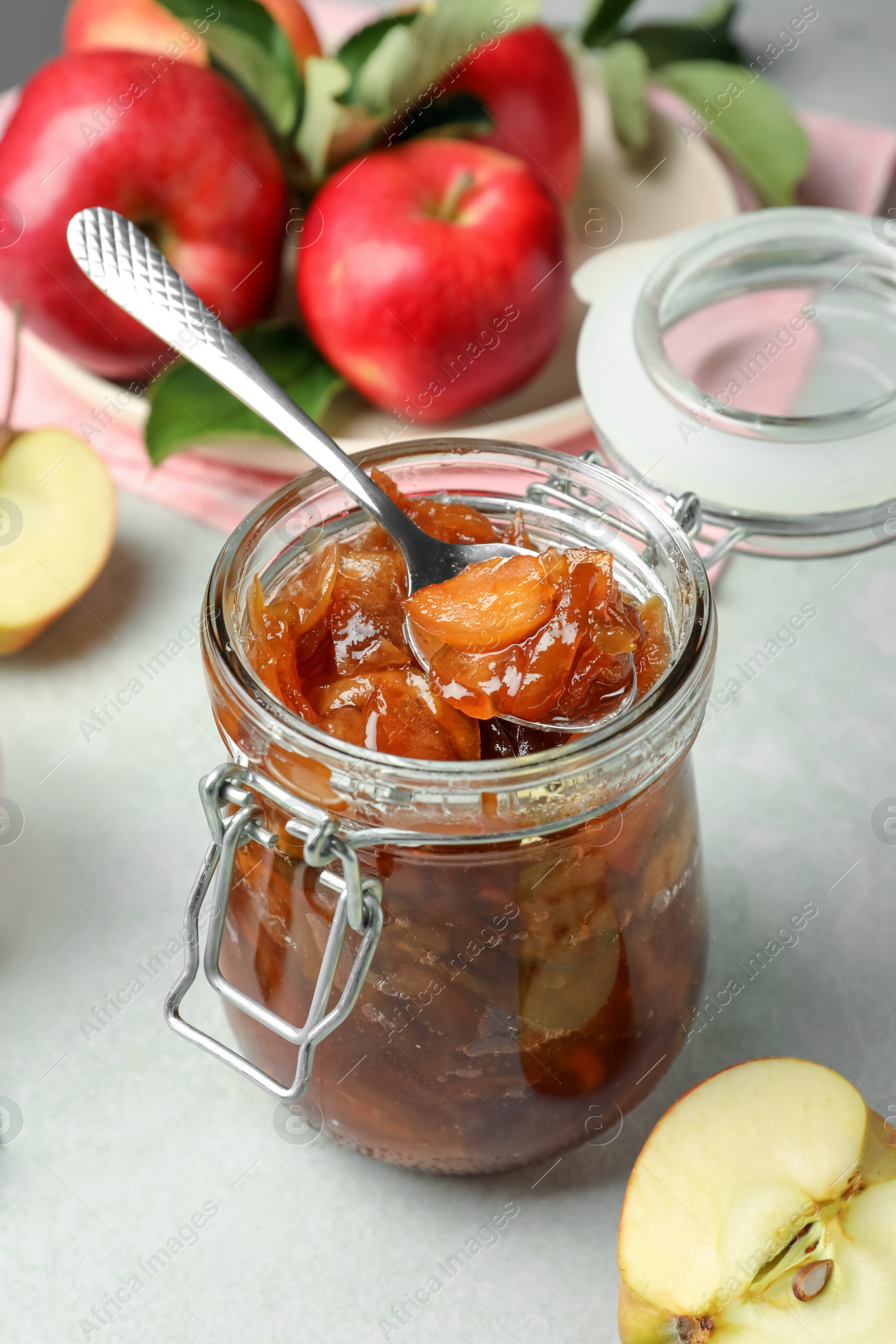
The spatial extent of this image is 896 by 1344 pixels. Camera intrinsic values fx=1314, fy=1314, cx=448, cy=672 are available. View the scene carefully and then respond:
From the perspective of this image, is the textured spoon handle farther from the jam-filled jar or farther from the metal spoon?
the jam-filled jar

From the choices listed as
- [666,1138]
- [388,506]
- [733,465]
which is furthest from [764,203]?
[666,1138]

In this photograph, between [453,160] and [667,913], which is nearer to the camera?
[667,913]

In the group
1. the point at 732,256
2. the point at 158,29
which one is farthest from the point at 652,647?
the point at 158,29

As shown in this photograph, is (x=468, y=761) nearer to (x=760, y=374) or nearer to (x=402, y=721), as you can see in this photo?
(x=402, y=721)

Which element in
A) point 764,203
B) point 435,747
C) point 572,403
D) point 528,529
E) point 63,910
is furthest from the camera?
point 764,203

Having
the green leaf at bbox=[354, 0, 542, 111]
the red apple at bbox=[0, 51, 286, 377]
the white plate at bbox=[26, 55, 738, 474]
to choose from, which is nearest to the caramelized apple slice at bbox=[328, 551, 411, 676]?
the white plate at bbox=[26, 55, 738, 474]

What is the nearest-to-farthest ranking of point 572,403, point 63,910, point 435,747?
point 435,747 → point 63,910 → point 572,403

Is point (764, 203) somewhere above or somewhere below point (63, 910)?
below

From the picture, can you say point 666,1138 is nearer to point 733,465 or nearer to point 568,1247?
point 568,1247
